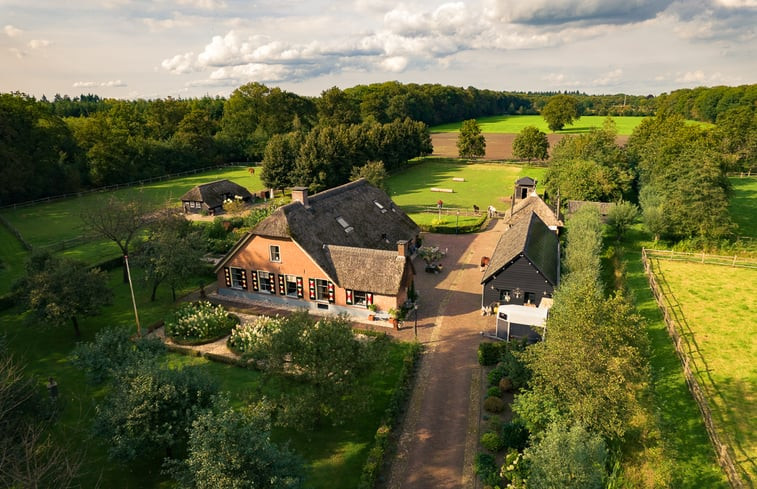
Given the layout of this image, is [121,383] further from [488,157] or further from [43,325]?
[488,157]

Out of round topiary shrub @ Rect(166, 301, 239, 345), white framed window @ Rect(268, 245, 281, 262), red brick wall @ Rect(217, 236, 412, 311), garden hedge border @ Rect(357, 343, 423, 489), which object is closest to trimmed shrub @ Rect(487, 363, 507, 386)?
garden hedge border @ Rect(357, 343, 423, 489)

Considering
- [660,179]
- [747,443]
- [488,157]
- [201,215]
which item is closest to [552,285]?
[747,443]

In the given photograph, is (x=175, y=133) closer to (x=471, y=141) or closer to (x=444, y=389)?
(x=471, y=141)

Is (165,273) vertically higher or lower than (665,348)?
higher

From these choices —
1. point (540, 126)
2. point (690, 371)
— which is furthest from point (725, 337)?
point (540, 126)

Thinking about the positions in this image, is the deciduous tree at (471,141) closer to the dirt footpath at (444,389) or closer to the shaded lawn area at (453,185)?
the shaded lawn area at (453,185)

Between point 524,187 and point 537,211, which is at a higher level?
point 524,187
